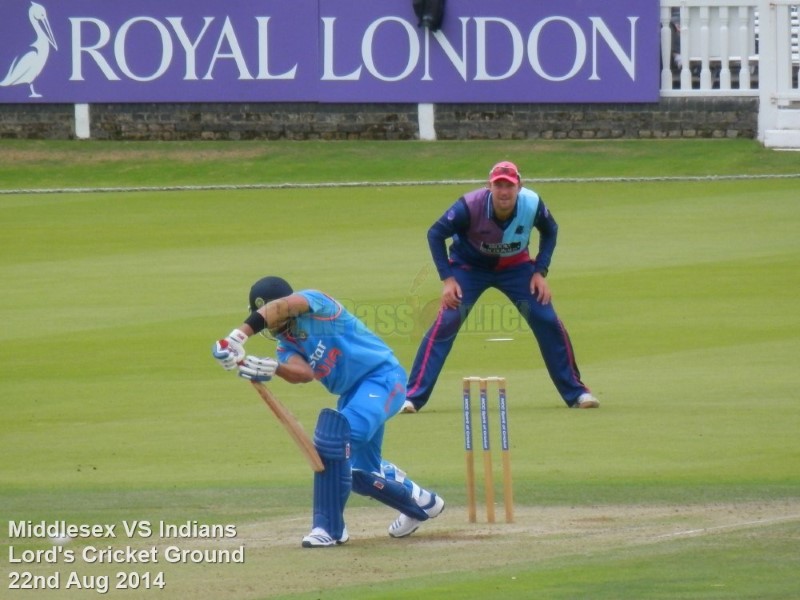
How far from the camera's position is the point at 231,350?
8.20 meters

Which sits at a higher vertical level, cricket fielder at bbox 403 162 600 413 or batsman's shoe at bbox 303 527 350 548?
cricket fielder at bbox 403 162 600 413

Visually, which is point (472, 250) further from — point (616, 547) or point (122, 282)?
point (122, 282)

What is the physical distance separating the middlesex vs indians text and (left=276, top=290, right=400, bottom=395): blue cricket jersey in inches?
37.1

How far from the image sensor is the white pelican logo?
87.2 feet

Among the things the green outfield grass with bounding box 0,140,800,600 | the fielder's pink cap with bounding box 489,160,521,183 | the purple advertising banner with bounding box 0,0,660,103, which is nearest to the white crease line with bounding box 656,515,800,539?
the green outfield grass with bounding box 0,140,800,600

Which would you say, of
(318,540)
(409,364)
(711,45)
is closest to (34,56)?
(711,45)

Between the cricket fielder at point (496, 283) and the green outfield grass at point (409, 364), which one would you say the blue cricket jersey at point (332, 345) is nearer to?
the green outfield grass at point (409, 364)

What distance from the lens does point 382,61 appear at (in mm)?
26125

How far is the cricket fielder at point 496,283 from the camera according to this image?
12.1 meters

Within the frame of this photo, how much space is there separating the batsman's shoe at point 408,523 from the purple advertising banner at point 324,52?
691 inches

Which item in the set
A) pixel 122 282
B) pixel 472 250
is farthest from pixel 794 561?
pixel 122 282

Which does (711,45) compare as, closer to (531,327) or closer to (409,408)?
Answer: (531,327)

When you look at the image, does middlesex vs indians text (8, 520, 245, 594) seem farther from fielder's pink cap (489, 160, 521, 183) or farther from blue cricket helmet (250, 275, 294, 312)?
fielder's pink cap (489, 160, 521, 183)

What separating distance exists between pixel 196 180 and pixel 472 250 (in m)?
13.8
